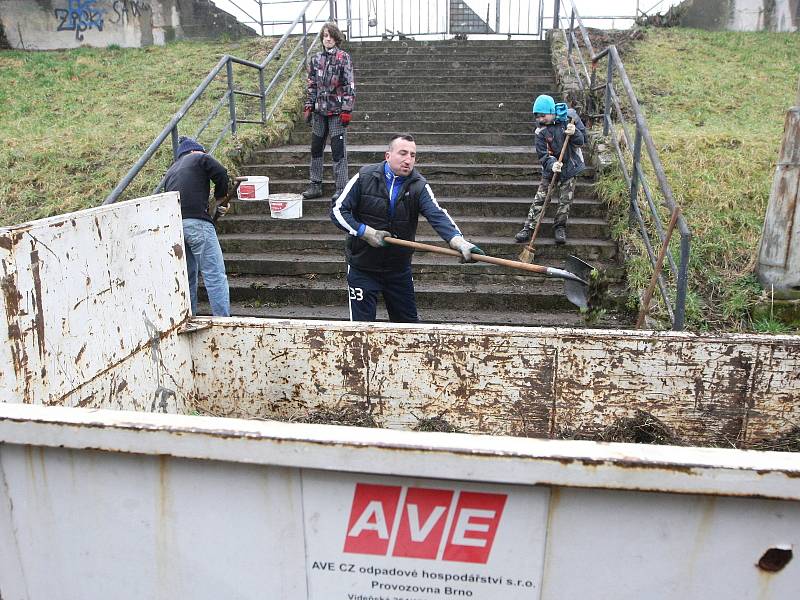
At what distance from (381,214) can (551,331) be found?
5.16ft

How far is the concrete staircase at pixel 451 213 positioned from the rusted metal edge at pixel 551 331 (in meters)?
2.36

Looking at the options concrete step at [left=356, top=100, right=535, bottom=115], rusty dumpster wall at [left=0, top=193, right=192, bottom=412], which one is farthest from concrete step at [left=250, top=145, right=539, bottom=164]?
rusty dumpster wall at [left=0, top=193, right=192, bottom=412]

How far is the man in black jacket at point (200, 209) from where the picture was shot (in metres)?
5.27

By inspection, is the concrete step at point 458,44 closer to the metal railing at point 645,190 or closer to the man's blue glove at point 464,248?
the metal railing at point 645,190

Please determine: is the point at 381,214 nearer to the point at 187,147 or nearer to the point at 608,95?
the point at 187,147

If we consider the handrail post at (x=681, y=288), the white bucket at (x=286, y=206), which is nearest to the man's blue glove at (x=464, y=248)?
the handrail post at (x=681, y=288)

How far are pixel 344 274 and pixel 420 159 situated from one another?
2.35 meters

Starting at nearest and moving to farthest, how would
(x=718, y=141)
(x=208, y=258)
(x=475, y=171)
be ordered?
(x=208, y=258) < (x=475, y=171) < (x=718, y=141)

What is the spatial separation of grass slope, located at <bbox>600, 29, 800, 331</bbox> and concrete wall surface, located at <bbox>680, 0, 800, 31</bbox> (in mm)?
506

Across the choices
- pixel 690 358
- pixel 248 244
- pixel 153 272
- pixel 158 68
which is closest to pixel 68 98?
pixel 158 68

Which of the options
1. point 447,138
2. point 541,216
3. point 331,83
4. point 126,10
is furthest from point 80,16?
point 541,216

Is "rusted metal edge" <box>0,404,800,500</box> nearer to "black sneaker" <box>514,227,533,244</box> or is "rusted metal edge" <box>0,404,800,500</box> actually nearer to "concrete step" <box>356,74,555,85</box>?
"black sneaker" <box>514,227,533,244</box>

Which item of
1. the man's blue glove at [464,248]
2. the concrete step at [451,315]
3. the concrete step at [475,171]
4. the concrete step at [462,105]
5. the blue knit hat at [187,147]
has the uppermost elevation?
the concrete step at [462,105]

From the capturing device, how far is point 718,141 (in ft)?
26.8
